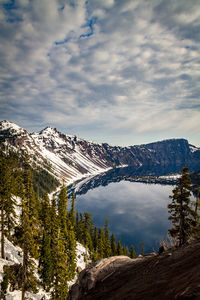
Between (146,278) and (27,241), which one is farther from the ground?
(27,241)

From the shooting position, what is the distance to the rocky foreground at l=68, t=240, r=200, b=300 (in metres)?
6.37

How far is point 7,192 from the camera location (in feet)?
85.3

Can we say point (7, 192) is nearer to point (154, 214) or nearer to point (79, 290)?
point (79, 290)

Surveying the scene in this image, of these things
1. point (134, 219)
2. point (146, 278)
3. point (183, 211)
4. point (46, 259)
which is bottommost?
point (46, 259)

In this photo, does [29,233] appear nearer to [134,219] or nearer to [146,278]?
[146,278]

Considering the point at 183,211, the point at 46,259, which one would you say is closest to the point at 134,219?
the point at 46,259

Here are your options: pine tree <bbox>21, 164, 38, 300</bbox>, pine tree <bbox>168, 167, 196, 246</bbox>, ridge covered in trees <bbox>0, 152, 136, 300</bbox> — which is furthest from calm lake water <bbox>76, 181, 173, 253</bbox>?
pine tree <bbox>21, 164, 38, 300</bbox>

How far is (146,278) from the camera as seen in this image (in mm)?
8719

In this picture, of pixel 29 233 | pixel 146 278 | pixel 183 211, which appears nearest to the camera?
pixel 146 278

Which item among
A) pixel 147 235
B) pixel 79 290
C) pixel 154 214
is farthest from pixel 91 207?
pixel 79 290

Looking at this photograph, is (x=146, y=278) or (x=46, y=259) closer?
(x=146, y=278)

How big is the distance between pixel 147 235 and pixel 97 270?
89665 millimetres

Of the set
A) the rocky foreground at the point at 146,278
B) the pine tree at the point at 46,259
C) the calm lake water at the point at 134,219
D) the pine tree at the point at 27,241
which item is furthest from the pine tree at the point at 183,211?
the calm lake water at the point at 134,219

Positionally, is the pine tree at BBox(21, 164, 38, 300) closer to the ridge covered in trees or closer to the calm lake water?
the ridge covered in trees
